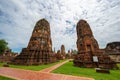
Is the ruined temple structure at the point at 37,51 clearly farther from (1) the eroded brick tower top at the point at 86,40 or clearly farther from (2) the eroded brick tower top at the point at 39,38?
(1) the eroded brick tower top at the point at 86,40

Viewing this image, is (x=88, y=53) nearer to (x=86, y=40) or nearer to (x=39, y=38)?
(x=86, y=40)

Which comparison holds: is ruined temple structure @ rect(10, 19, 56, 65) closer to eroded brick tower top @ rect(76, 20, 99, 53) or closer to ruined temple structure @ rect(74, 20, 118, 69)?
ruined temple structure @ rect(74, 20, 118, 69)

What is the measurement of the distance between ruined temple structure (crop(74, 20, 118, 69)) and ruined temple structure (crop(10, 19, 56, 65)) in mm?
10079

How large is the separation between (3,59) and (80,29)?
31.3 m

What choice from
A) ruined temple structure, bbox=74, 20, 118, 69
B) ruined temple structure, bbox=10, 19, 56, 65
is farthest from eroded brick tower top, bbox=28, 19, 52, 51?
ruined temple structure, bbox=74, 20, 118, 69

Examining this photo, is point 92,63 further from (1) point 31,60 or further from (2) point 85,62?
(1) point 31,60

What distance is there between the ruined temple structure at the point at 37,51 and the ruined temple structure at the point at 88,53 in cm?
1008

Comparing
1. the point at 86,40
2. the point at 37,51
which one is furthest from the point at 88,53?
the point at 37,51

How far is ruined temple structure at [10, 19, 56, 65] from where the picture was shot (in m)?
21.3

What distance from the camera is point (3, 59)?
29047 millimetres

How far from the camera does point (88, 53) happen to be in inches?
712

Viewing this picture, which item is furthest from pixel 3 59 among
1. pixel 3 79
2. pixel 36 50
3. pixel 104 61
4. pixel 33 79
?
pixel 104 61

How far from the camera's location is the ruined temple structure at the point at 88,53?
16.1 metres

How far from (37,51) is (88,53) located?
1527 centimetres
